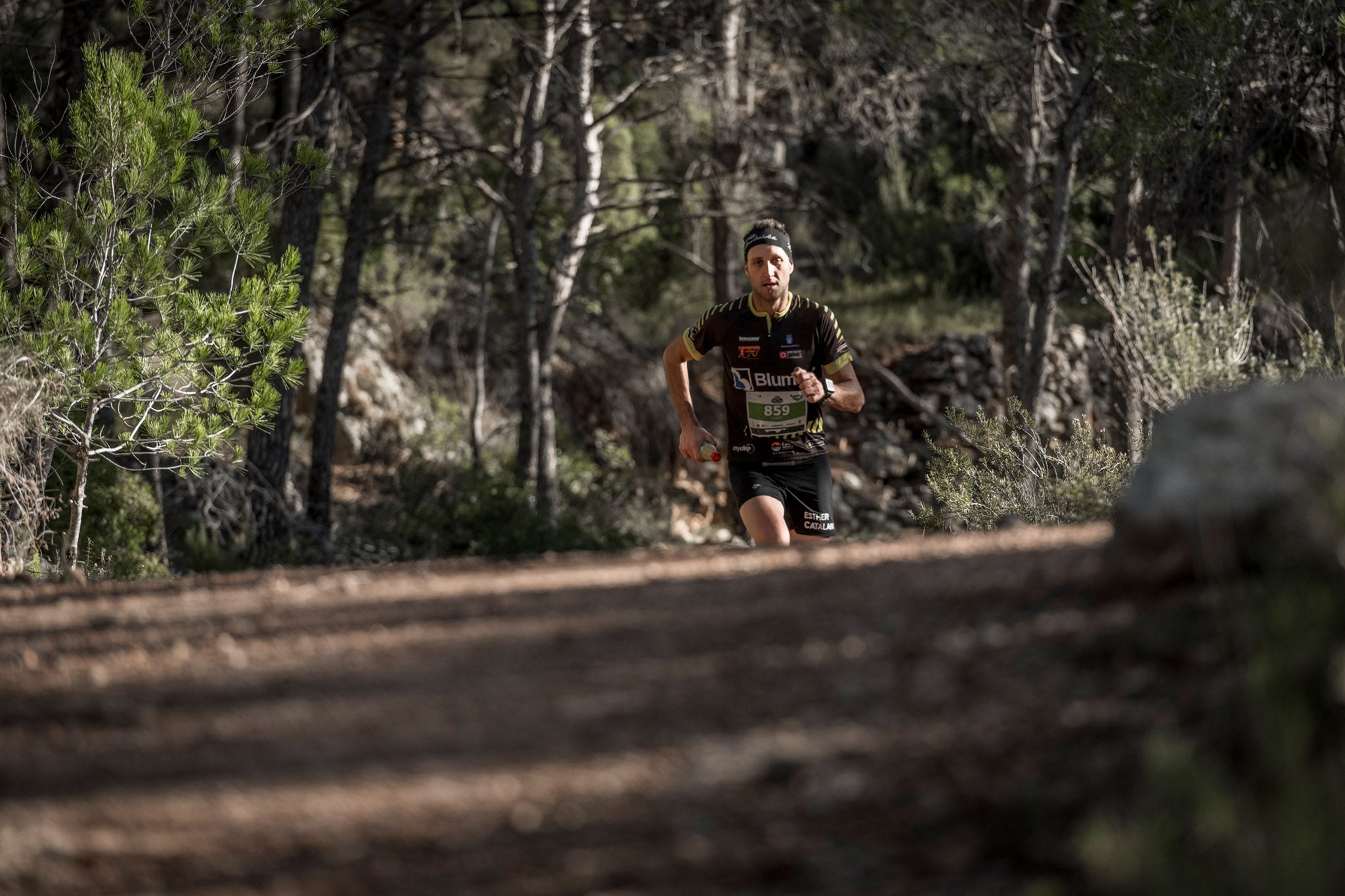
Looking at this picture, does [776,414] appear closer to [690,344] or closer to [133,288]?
Result: [690,344]

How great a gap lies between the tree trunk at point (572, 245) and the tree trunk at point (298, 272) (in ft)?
8.84

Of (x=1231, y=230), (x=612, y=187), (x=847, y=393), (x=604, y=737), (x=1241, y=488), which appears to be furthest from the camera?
(x=612, y=187)

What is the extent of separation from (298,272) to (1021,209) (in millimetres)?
7630

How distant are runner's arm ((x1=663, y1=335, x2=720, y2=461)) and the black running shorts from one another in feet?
0.78

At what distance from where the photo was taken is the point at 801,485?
6609 mm

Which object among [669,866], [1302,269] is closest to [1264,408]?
[669,866]

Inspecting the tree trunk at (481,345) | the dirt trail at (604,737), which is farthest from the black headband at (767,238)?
the tree trunk at (481,345)

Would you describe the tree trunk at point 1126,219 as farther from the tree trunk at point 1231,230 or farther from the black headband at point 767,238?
the black headband at point 767,238

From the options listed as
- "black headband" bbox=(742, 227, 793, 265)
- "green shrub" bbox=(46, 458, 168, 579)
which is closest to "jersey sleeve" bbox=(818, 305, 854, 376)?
"black headband" bbox=(742, 227, 793, 265)

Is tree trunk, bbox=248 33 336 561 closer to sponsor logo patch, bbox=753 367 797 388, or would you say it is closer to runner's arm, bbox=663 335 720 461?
runner's arm, bbox=663 335 720 461

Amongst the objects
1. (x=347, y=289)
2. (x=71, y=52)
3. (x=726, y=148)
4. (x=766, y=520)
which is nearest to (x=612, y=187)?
(x=726, y=148)

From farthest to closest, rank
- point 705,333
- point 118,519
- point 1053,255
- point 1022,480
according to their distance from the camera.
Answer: point 1053,255 < point 118,519 < point 1022,480 < point 705,333

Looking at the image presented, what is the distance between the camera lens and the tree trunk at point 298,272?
11.3 metres

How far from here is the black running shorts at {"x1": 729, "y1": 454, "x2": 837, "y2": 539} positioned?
6.59m
